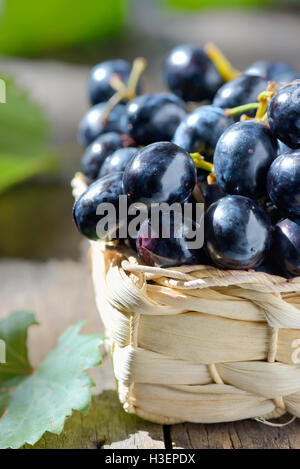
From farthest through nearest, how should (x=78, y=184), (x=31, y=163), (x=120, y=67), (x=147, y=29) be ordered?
(x=147, y=29) → (x=31, y=163) → (x=120, y=67) → (x=78, y=184)

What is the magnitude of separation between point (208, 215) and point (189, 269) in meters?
0.07

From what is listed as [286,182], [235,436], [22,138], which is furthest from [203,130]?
[22,138]

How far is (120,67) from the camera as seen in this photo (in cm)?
112

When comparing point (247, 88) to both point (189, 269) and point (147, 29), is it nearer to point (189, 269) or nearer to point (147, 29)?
point (189, 269)

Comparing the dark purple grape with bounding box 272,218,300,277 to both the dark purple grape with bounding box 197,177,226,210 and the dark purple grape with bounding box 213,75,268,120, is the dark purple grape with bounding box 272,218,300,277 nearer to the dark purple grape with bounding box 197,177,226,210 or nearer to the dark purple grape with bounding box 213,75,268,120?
the dark purple grape with bounding box 197,177,226,210

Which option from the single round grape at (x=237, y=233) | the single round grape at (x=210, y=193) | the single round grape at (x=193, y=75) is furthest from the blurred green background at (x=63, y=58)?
the single round grape at (x=237, y=233)

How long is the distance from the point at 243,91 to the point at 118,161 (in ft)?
0.71

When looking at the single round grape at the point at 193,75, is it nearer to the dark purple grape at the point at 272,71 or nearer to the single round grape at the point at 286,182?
the dark purple grape at the point at 272,71

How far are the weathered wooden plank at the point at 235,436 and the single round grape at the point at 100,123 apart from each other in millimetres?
487

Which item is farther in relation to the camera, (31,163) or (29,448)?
(31,163)

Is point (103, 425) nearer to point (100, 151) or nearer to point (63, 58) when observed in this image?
point (100, 151)

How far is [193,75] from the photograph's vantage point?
3.44 ft

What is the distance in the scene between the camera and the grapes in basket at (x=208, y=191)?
72cm

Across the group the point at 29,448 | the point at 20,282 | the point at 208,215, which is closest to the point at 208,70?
the point at 208,215
